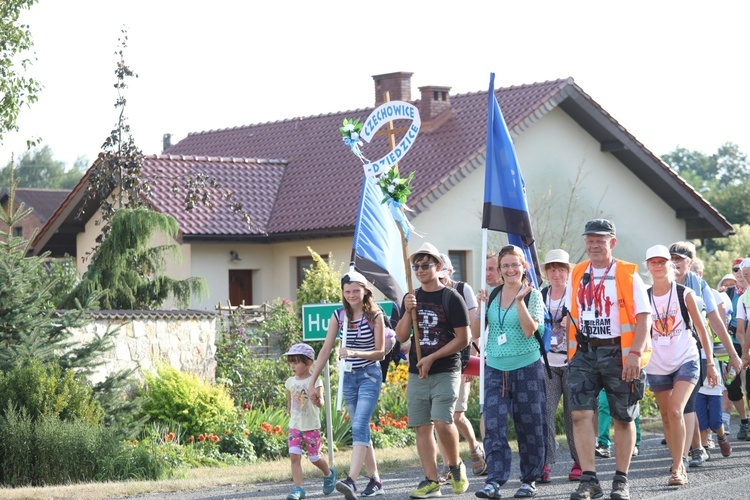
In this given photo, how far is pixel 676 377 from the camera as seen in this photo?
1059cm

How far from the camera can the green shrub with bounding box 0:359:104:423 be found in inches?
493

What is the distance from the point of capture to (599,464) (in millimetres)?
12117

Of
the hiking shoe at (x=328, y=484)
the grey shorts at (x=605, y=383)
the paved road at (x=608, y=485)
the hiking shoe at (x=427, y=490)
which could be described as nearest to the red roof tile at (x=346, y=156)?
the paved road at (x=608, y=485)

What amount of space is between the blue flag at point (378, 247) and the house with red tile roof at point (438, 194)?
1288 centimetres

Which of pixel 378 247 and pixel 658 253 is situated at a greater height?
pixel 378 247

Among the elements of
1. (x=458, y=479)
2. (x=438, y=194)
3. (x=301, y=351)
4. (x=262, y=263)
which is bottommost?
(x=458, y=479)

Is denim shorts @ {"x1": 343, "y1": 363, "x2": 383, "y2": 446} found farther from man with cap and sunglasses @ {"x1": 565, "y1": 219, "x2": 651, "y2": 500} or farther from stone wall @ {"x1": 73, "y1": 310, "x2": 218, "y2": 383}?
stone wall @ {"x1": 73, "y1": 310, "x2": 218, "y2": 383}

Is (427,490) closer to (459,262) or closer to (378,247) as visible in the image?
(378,247)

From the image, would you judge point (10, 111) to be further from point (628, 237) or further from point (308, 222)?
point (628, 237)

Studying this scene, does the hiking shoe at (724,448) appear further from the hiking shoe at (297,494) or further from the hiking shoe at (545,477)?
the hiking shoe at (297,494)

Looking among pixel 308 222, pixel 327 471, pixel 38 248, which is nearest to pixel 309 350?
pixel 327 471

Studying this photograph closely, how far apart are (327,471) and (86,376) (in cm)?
428

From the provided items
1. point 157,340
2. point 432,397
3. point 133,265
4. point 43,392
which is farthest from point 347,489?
point 133,265

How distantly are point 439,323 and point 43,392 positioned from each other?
477 cm
